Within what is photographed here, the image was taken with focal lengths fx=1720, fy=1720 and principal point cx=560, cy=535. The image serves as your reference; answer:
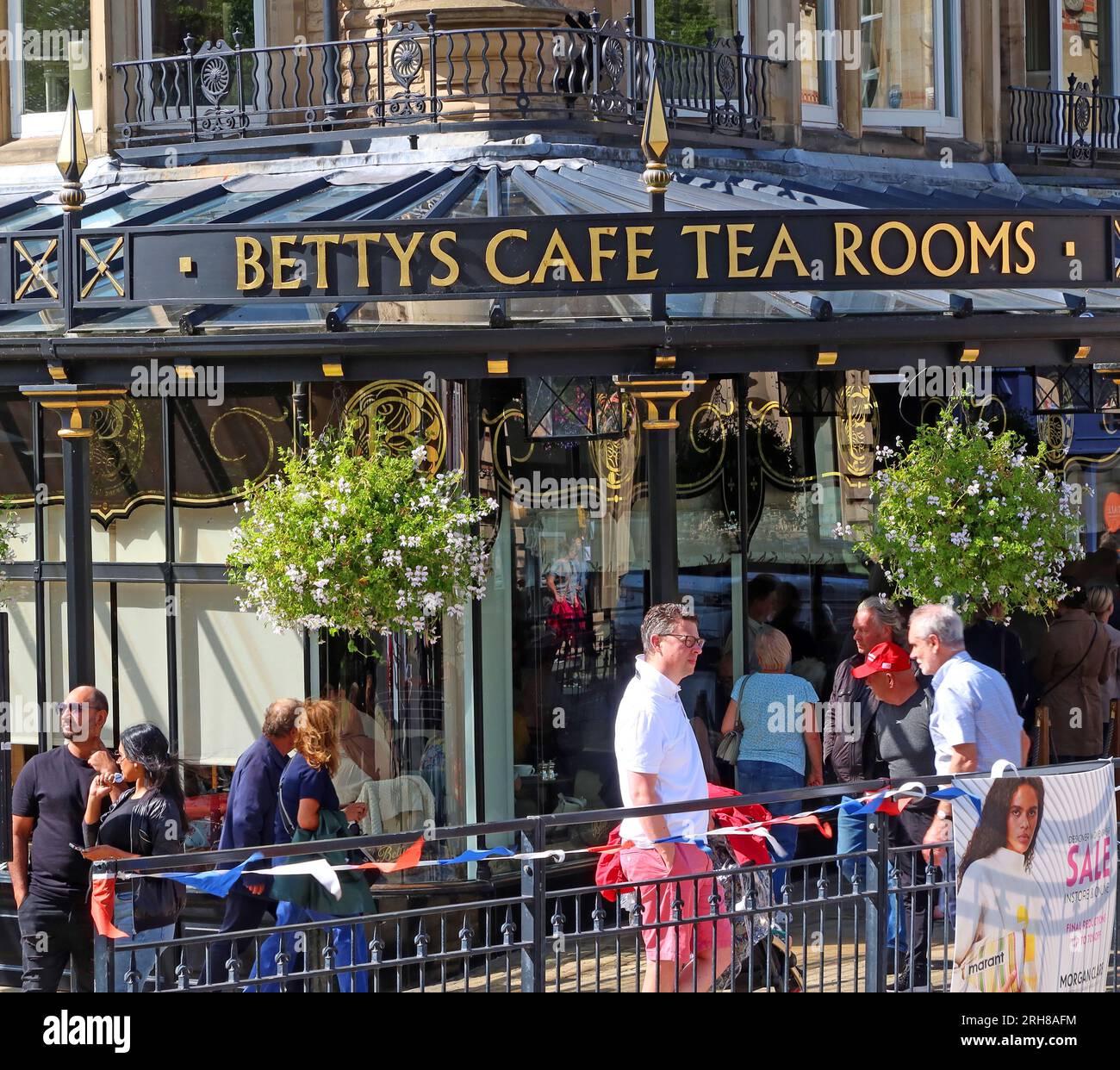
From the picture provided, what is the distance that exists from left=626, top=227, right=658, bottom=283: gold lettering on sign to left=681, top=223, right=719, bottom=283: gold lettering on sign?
8.1 inches

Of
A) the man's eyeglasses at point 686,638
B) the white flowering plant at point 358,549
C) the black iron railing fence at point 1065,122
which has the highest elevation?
the black iron railing fence at point 1065,122

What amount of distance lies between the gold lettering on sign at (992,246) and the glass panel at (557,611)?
2.25 metres

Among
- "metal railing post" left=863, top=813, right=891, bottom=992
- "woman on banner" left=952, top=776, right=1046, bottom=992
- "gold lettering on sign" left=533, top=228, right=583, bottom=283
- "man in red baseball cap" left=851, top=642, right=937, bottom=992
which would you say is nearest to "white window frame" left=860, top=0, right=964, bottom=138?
"gold lettering on sign" left=533, top=228, right=583, bottom=283

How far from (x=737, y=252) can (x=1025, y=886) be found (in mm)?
3958

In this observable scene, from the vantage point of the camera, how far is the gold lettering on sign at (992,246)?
367 inches

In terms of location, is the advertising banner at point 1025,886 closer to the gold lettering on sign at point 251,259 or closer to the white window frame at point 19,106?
the gold lettering on sign at point 251,259

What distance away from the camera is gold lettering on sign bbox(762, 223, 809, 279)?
353 inches

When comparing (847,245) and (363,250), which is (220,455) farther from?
(847,245)

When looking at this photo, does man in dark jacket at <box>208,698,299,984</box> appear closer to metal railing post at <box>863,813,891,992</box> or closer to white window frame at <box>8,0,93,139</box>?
metal railing post at <box>863,813,891,992</box>

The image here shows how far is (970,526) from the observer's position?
30.8 feet

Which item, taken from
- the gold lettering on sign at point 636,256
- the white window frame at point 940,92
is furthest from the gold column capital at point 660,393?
the white window frame at point 940,92

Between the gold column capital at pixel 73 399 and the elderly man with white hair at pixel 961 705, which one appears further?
the gold column capital at pixel 73 399
